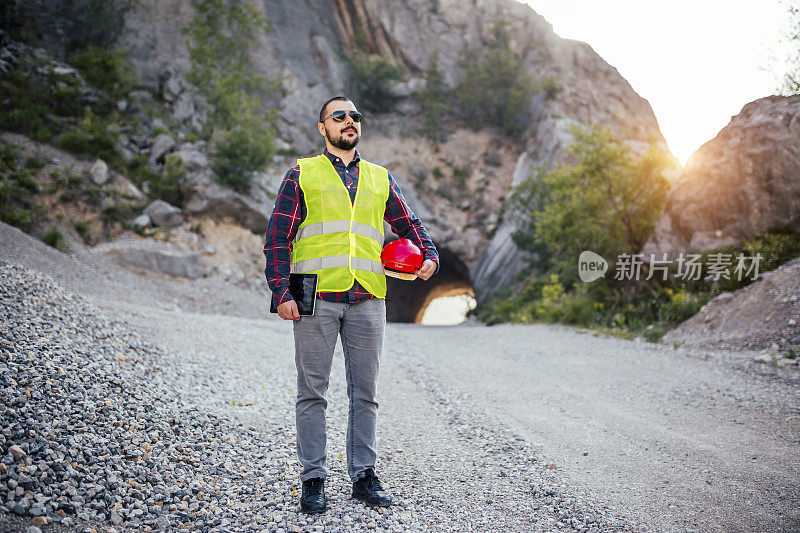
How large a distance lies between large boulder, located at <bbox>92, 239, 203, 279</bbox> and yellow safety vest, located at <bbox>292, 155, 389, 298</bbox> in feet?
38.7

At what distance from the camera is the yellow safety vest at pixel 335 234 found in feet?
8.76

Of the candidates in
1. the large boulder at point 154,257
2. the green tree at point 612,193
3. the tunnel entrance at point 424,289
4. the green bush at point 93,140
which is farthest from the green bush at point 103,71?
the green tree at point 612,193

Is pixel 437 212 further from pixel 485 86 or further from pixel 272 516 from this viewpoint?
pixel 272 516

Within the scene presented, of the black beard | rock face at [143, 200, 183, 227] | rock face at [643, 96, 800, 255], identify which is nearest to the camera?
the black beard

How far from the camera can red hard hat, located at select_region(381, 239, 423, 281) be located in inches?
110

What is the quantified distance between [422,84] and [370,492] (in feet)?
106

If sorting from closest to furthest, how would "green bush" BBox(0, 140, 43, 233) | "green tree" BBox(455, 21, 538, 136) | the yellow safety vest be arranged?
the yellow safety vest, "green bush" BBox(0, 140, 43, 233), "green tree" BBox(455, 21, 538, 136)

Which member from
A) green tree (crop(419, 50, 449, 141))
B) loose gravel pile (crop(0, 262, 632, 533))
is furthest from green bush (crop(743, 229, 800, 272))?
green tree (crop(419, 50, 449, 141))

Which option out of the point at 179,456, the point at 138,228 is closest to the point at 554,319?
the point at 179,456

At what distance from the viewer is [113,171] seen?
15117 mm

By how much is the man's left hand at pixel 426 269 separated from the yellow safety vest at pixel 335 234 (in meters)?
0.24

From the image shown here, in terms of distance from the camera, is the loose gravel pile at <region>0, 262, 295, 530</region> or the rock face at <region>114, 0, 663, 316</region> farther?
the rock face at <region>114, 0, 663, 316</region>

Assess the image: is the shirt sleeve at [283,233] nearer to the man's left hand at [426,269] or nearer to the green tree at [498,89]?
the man's left hand at [426,269]

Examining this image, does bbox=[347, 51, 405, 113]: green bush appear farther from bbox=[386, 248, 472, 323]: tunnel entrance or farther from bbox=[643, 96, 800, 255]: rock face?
bbox=[643, 96, 800, 255]: rock face
